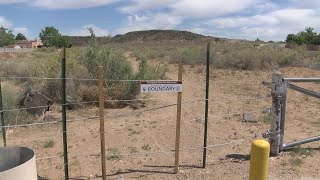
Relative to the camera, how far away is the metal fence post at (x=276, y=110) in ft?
24.1

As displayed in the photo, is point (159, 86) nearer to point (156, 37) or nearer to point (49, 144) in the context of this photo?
point (49, 144)

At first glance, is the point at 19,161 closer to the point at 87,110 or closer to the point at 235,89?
the point at 87,110

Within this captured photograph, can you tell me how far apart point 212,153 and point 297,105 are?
6.67 m

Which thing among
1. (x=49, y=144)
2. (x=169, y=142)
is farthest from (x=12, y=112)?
(x=169, y=142)

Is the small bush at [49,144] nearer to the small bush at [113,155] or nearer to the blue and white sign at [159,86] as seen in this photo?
the small bush at [113,155]

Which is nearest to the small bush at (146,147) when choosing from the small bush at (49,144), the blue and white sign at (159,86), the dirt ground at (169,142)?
the dirt ground at (169,142)

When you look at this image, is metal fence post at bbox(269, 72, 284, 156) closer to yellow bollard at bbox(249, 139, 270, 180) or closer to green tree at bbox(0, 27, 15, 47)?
yellow bollard at bbox(249, 139, 270, 180)

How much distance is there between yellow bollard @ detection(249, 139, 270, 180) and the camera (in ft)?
15.8

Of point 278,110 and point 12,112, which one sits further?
point 12,112

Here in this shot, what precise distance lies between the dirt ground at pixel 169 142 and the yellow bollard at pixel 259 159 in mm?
1880

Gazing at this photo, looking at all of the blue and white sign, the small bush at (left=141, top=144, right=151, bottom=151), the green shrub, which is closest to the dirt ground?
the small bush at (left=141, top=144, right=151, bottom=151)

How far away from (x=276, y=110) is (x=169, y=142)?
2.45 metres

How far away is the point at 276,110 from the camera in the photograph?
7.44 meters

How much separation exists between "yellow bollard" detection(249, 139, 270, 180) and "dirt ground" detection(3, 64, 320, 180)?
6.17ft
